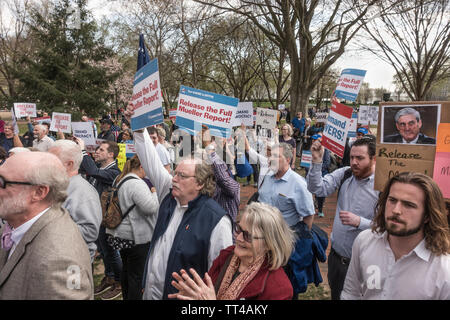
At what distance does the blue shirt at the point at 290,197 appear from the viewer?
349 cm

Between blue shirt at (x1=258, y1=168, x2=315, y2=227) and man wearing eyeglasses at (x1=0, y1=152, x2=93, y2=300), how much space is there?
7.15 feet

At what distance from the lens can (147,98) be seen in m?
3.05

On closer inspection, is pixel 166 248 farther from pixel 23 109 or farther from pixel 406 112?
pixel 23 109

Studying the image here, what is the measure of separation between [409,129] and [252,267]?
5.65 ft

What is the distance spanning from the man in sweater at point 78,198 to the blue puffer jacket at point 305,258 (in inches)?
71.3

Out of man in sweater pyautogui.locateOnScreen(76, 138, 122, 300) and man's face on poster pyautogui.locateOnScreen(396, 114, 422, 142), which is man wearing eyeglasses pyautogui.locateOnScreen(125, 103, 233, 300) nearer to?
man's face on poster pyautogui.locateOnScreen(396, 114, 422, 142)

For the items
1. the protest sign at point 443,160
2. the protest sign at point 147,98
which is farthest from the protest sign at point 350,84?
the protest sign at point 147,98

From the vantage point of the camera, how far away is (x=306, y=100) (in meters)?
17.0

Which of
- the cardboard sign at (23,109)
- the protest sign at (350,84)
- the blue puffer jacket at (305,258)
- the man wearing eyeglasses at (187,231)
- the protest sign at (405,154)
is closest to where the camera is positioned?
the man wearing eyeglasses at (187,231)

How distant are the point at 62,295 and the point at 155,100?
5.90 feet

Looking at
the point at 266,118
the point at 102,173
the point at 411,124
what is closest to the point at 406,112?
the point at 411,124

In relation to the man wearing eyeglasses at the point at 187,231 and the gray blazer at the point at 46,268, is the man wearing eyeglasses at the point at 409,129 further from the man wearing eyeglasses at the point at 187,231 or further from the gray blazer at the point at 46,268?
the gray blazer at the point at 46,268

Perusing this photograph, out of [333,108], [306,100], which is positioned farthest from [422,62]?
[333,108]

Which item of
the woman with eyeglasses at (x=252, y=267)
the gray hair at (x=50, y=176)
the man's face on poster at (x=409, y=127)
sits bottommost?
the woman with eyeglasses at (x=252, y=267)
